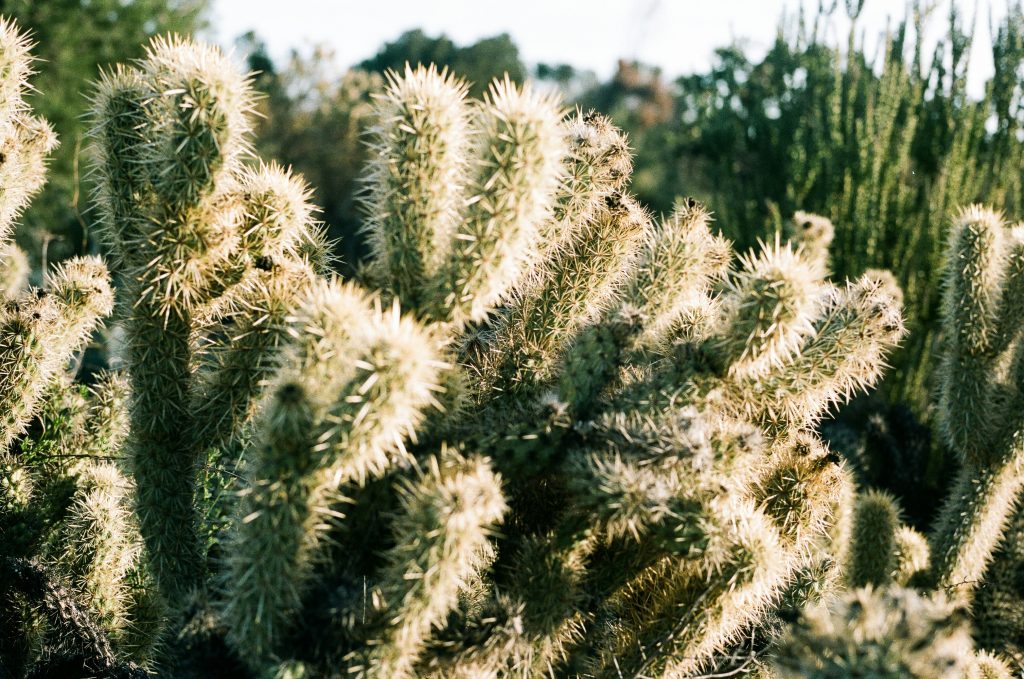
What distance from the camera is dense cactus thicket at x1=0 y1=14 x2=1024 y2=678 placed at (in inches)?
85.9

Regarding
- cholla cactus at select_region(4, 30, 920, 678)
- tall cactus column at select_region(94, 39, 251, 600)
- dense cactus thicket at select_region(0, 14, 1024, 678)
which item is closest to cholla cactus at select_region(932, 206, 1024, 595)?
dense cactus thicket at select_region(0, 14, 1024, 678)

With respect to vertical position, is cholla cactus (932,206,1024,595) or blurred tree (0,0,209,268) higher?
cholla cactus (932,206,1024,595)

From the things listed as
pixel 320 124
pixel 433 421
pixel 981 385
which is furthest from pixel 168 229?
pixel 320 124

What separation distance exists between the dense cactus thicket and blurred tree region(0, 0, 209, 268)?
40.9 ft

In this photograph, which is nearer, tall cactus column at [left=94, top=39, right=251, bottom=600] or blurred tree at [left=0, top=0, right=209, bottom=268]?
tall cactus column at [left=94, top=39, right=251, bottom=600]

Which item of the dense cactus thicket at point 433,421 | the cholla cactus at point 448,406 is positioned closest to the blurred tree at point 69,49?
the dense cactus thicket at point 433,421

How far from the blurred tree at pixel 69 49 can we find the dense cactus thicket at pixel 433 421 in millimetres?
12478

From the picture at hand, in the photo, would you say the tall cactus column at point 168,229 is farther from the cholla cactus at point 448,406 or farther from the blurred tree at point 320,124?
the blurred tree at point 320,124

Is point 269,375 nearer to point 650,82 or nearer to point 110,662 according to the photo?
point 110,662

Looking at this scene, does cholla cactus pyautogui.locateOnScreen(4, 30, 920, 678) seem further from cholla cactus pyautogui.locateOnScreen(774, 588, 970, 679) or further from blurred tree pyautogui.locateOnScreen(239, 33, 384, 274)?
blurred tree pyautogui.locateOnScreen(239, 33, 384, 274)

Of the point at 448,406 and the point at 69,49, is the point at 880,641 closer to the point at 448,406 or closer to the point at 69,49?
the point at 448,406

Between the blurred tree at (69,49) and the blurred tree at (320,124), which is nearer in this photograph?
the blurred tree at (69,49)

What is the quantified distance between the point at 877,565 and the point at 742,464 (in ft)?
6.27

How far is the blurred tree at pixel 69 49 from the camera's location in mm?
15555
